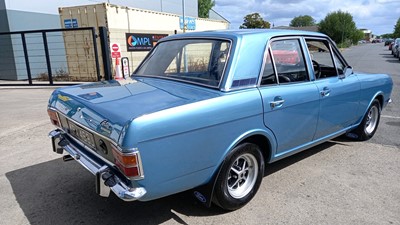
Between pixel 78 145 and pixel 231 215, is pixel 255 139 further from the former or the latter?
pixel 78 145

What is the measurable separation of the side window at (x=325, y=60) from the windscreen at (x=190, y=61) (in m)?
1.61

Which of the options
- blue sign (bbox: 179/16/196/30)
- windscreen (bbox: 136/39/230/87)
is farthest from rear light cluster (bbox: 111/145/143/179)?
Result: blue sign (bbox: 179/16/196/30)

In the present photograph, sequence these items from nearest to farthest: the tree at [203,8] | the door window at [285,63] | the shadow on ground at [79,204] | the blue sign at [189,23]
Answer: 1. the shadow on ground at [79,204]
2. the door window at [285,63]
3. the blue sign at [189,23]
4. the tree at [203,8]

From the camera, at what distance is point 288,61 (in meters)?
3.71

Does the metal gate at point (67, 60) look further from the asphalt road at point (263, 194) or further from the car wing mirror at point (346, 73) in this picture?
the car wing mirror at point (346, 73)

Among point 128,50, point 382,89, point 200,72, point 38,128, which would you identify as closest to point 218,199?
point 200,72

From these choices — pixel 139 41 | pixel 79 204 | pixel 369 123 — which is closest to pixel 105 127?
pixel 79 204

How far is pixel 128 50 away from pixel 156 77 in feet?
30.6

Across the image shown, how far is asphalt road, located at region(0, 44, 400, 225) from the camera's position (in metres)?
3.07

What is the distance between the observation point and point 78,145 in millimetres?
3186

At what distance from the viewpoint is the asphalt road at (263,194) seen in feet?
10.1

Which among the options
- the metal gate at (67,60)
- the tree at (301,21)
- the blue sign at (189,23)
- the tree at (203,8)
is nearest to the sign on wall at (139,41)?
the metal gate at (67,60)

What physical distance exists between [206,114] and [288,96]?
1181mm

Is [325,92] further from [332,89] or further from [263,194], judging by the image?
[263,194]
